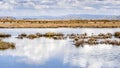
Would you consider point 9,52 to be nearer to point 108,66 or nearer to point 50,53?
point 50,53

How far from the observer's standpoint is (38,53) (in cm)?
3788

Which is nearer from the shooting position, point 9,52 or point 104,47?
point 9,52

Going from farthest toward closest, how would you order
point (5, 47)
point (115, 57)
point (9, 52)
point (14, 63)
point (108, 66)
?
point (5, 47)
point (9, 52)
point (115, 57)
point (14, 63)
point (108, 66)

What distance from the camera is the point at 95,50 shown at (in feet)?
128

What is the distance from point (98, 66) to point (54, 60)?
5.36 meters

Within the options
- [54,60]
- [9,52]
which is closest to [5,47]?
[9,52]

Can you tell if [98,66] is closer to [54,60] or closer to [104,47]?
[54,60]

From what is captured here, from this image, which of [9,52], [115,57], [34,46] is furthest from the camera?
[34,46]

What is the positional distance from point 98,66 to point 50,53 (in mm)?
9878

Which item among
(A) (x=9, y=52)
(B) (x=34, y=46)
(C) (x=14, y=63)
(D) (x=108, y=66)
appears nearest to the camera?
(D) (x=108, y=66)

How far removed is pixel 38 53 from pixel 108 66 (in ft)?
36.2

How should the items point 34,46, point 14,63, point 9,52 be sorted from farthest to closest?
point 34,46, point 9,52, point 14,63

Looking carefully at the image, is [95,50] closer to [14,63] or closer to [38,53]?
[38,53]

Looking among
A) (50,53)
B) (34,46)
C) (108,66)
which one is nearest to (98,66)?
(108,66)
